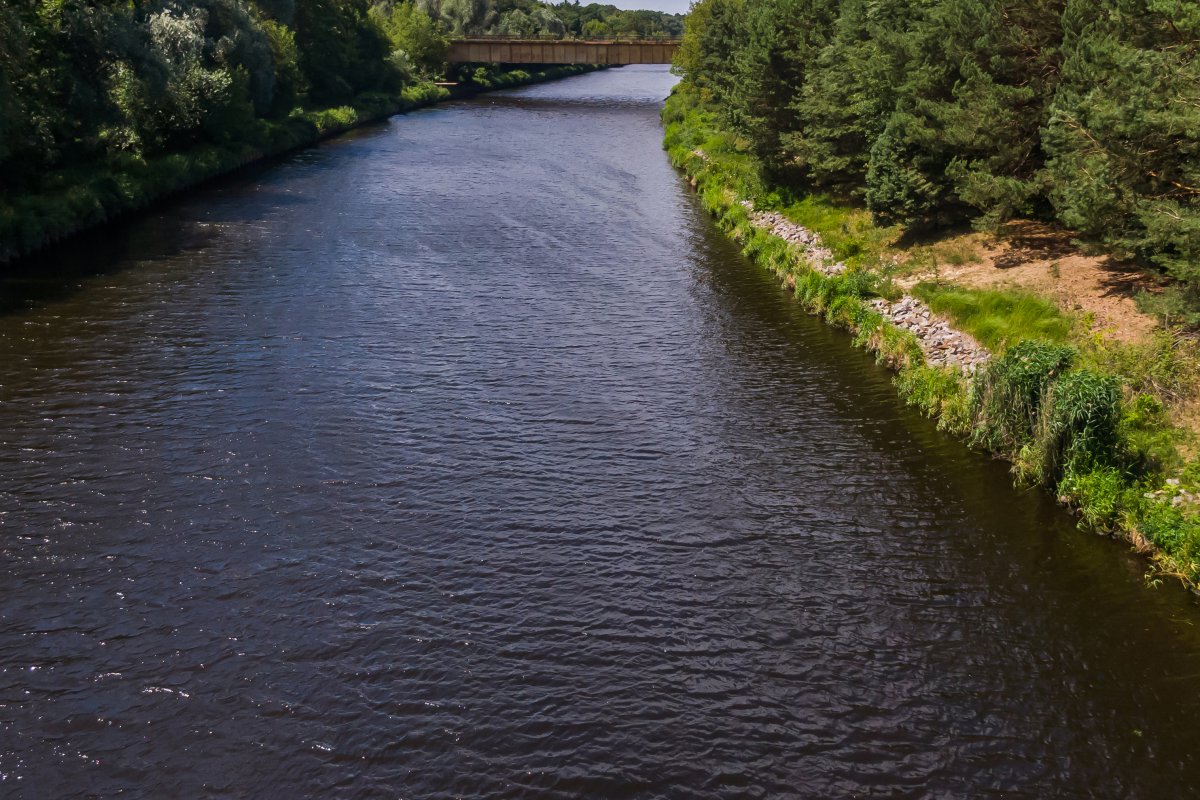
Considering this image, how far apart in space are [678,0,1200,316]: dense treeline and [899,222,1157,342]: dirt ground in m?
1.13

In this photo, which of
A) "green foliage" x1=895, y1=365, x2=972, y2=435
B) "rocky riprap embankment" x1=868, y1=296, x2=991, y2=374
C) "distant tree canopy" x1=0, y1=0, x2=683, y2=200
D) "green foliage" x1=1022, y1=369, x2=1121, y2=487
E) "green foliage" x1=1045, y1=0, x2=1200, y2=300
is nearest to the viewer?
"green foliage" x1=1022, y1=369, x2=1121, y2=487

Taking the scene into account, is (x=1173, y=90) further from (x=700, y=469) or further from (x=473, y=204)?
(x=473, y=204)

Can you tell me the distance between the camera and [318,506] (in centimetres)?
2291

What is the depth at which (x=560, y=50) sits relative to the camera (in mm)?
130250

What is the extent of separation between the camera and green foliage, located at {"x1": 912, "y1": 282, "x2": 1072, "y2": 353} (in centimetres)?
2823

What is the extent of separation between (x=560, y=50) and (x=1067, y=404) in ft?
388

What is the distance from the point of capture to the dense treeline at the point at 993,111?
977 inches

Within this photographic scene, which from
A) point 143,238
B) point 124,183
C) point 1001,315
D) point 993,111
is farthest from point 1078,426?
point 124,183

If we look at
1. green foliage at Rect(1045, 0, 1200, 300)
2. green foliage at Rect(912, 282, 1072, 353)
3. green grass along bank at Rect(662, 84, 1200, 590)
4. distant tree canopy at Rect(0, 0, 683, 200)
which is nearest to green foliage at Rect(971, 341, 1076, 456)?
green grass along bank at Rect(662, 84, 1200, 590)

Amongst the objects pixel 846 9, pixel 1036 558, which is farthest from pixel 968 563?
pixel 846 9

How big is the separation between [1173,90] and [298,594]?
77.1 feet

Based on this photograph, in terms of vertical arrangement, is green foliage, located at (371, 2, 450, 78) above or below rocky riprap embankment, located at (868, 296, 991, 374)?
above

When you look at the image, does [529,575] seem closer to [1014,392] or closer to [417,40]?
[1014,392]

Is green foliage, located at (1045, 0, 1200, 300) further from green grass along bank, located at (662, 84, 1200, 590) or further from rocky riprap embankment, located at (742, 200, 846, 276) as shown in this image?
rocky riprap embankment, located at (742, 200, 846, 276)
